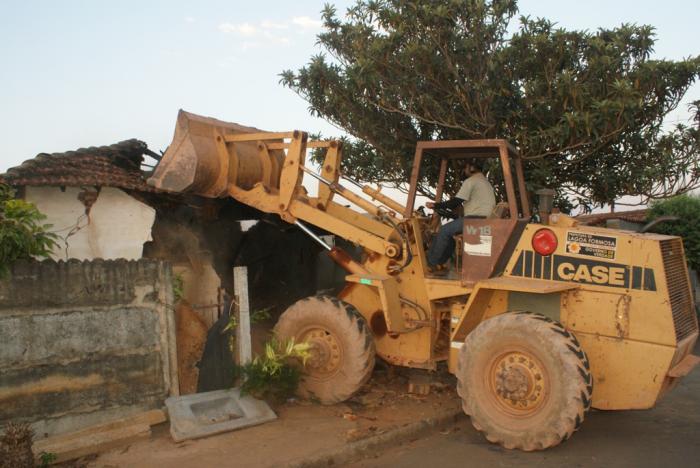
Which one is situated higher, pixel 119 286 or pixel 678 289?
pixel 119 286

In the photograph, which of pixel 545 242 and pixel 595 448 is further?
pixel 545 242

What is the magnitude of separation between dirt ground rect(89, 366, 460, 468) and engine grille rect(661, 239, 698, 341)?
2307 mm

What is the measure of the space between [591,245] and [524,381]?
4.29 feet

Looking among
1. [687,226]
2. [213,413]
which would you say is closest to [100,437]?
[213,413]

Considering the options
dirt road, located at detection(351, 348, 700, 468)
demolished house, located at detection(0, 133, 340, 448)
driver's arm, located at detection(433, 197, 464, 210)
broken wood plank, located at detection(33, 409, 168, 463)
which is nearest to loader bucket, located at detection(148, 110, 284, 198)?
demolished house, located at detection(0, 133, 340, 448)

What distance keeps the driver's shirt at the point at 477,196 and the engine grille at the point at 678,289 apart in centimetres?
160

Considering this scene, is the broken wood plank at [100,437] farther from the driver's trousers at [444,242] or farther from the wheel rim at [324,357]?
the driver's trousers at [444,242]

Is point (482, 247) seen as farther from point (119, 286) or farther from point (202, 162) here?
point (119, 286)

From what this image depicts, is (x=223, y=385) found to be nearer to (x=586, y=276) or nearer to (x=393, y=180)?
(x=586, y=276)

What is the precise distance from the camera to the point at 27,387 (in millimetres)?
5215

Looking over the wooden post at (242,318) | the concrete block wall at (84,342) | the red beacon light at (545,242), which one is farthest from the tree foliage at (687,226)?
the concrete block wall at (84,342)

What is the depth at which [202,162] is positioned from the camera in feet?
21.9

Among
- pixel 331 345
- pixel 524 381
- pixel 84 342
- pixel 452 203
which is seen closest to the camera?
pixel 524 381

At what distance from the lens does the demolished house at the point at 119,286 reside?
5.29 meters
